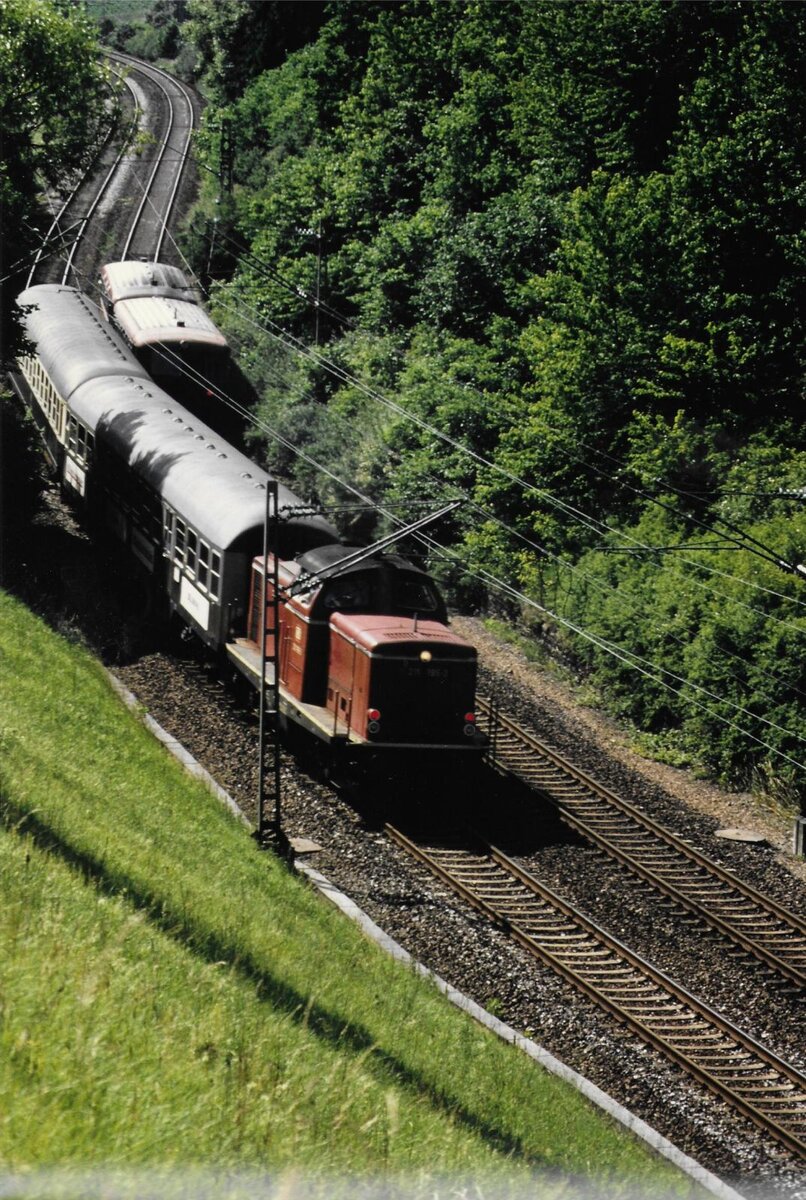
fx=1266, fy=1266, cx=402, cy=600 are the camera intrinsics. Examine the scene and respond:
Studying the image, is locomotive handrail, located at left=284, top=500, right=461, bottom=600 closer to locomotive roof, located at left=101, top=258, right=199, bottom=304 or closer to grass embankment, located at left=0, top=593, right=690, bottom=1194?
grass embankment, located at left=0, top=593, right=690, bottom=1194

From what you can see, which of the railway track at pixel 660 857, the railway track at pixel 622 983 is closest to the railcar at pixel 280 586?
the railway track at pixel 622 983

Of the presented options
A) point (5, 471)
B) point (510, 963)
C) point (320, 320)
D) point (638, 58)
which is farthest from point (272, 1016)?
point (320, 320)

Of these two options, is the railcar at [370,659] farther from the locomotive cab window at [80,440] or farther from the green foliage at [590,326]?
the locomotive cab window at [80,440]

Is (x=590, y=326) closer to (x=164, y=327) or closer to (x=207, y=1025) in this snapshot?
(x=164, y=327)

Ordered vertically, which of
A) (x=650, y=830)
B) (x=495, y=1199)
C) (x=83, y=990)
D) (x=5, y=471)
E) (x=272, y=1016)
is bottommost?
(x=650, y=830)

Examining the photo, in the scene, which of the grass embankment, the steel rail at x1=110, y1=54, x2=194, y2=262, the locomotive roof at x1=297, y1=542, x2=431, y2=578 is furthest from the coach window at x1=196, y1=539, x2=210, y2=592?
the steel rail at x1=110, y1=54, x2=194, y2=262

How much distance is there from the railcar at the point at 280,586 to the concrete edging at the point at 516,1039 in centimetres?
239

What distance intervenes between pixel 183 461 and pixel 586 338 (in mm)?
11934

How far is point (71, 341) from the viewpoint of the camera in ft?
118

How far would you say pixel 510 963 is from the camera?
16312 mm

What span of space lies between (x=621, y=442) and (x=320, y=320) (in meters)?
18.5

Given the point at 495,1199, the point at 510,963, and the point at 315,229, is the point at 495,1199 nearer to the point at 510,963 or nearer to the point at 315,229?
the point at 510,963

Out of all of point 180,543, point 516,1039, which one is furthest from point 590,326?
point 516,1039

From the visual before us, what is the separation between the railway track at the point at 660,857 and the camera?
17.7 m
